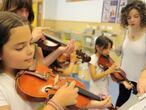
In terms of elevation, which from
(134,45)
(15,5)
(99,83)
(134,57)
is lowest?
(99,83)

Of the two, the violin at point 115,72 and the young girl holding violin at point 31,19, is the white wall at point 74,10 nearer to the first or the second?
the violin at point 115,72

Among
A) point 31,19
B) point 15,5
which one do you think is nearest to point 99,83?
point 31,19

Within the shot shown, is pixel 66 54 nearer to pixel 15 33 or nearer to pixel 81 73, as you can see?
pixel 15 33

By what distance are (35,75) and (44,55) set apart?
0.59 metres

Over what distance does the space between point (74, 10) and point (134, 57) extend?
235 cm

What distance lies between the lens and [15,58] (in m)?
0.77

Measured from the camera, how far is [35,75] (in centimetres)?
98

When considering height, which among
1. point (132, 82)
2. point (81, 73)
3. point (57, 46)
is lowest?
point (81, 73)

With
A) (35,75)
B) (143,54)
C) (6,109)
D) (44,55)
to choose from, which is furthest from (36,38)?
(143,54)

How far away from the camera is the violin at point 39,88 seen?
837 millimetres

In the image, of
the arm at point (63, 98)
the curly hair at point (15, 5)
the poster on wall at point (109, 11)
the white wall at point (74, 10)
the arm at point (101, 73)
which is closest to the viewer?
the arm at point (63, 98)

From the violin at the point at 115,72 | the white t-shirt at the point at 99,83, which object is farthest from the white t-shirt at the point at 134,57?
the white t-shirt at the point at 99,83

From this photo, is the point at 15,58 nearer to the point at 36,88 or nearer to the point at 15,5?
the point at 36,88

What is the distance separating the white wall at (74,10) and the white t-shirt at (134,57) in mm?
1575
